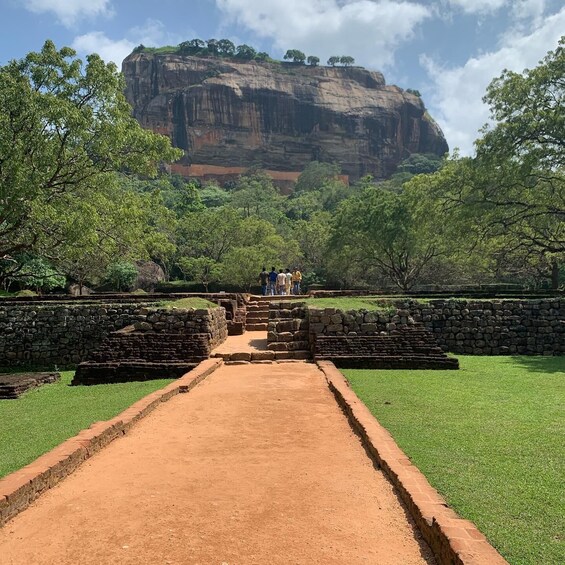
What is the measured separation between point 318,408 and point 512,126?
12.4 metres

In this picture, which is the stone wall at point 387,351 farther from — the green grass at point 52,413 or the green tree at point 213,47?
the green tree at point 213,47

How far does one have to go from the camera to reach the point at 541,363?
11305 mm

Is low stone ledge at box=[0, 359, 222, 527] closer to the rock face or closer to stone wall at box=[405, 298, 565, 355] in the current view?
stone wall at box=[405, 298, 565, 355]

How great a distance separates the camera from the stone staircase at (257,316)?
54.1 feet

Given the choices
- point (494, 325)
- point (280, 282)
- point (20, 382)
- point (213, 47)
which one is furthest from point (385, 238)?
point (213, 47)

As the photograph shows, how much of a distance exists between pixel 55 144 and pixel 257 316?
798 centimetres

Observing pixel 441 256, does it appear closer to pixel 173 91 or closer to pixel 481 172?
pixel 481 172

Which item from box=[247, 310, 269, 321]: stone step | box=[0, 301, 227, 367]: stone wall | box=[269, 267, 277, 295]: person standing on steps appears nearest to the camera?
box=[0, 301, 227, 367]: stone wall

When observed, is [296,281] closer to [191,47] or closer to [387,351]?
[387,351]

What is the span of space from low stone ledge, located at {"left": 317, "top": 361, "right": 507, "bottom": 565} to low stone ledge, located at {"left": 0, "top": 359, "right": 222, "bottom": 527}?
266 centimetres

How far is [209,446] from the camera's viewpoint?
17.0ft

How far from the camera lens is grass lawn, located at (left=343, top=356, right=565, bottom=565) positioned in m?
3.05

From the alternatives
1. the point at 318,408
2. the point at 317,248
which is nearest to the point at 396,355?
the point at 318,408

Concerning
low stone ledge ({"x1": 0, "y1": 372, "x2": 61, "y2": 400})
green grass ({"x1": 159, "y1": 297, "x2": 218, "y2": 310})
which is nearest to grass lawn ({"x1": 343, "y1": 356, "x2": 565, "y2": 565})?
green grass ({"x1": 159, "y1": 297, "x2": 218, "y2": 310})
